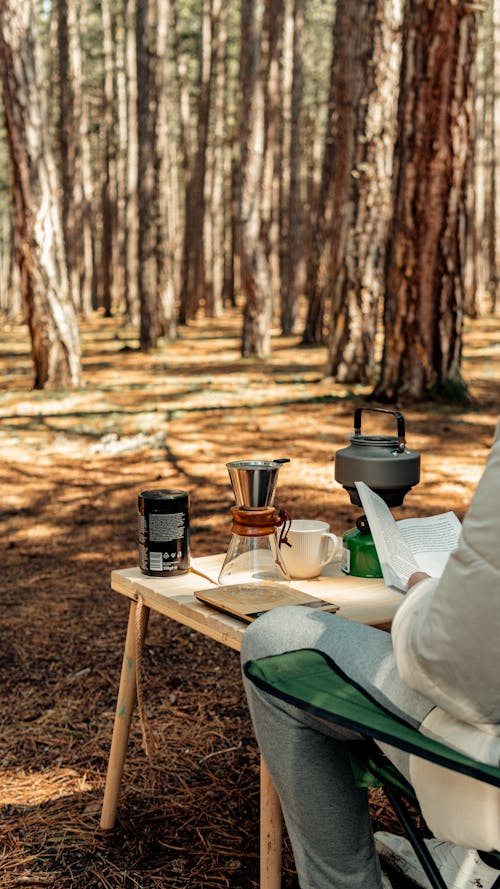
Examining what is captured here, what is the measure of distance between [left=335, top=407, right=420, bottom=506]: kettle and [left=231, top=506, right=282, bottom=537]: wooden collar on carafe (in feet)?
0.76

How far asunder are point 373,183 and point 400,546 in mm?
8064

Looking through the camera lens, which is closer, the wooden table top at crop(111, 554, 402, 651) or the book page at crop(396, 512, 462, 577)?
the wooden table top at crop(111, 554, 402, 651)

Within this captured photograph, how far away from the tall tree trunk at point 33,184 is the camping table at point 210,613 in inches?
326

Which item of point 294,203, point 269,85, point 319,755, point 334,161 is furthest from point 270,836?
point 294,203

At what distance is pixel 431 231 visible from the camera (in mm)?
8102

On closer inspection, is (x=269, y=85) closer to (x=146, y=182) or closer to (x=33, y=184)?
(x=146, y=182)

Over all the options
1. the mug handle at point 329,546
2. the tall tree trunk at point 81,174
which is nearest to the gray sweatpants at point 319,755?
the mug handle at point 329,546

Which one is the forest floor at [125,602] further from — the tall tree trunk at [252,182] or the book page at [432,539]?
the tall tree trunk at [252,182]

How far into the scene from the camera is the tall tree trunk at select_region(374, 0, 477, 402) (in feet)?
25.8

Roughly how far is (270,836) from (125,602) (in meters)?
2.66

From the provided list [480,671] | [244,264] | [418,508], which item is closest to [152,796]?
[480,671]

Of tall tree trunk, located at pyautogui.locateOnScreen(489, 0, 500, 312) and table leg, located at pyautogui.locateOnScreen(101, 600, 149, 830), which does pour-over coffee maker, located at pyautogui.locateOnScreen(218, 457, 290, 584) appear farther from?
tall tree trunk, located at pyautogui.locateOnScreen(489, 0, 500, 312)

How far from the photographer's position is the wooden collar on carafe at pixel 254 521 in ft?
7.79

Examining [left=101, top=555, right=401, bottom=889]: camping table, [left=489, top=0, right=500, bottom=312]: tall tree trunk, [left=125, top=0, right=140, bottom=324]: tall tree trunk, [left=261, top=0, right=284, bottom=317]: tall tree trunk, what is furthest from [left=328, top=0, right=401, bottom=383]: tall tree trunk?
[left=489, top=0, right=500, bottom=312]: tall tree trunk
